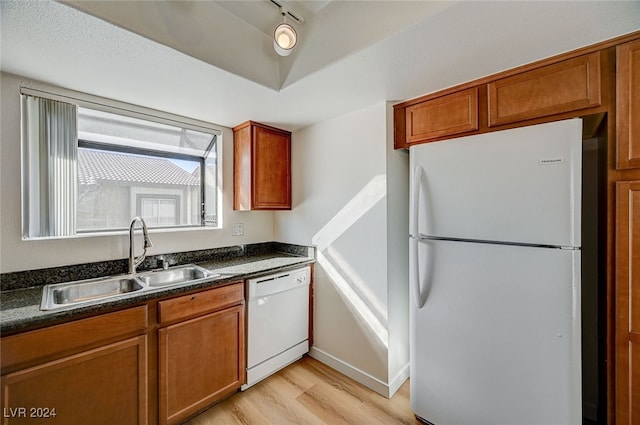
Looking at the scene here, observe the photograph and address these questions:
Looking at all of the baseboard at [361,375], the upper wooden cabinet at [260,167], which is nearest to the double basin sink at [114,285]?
the upper wooden cabinet at [260,167]

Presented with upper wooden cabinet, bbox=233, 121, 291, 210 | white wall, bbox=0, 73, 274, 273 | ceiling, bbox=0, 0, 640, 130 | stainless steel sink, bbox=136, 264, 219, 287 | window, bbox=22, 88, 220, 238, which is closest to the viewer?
ceiling, bbox=0, 0, 640, 130

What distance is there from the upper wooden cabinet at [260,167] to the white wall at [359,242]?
28 cm

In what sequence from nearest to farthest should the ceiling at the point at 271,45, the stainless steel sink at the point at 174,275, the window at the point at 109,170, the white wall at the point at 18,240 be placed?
the ceiling at the point at 271,45 → the white wall at the point at 18,240 → the window at the point at 109,170 → the stainless steel sink at the point at 174,275

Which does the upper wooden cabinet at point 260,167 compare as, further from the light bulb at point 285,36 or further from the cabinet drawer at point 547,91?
the cabinet drawer at point 547,91

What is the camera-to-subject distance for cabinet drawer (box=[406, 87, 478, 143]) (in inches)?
64.1

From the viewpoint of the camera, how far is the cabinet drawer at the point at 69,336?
1144 mm

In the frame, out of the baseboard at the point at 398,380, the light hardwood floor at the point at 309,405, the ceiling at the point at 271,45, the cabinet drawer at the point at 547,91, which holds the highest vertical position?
the ceiling at the point at 271,45

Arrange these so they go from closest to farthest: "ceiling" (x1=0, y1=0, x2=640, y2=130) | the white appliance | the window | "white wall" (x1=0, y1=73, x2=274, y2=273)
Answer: "ceiling" (x1=0, y1=0, x2=640, y2=130) < the white appliance < "white wall" (x1=0, y1=73, x2=274, y2=273) < the window

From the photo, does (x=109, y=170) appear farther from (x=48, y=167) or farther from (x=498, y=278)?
(x=498, y=278)

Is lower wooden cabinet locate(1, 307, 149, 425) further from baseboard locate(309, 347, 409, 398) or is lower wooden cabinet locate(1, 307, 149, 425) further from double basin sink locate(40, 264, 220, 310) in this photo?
baseboard locate(309, 347, 409, 398)

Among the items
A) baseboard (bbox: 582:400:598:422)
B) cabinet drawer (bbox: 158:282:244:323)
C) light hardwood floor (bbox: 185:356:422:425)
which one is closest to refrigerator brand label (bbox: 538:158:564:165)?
baseboard (bbox: 582:400:598:422)

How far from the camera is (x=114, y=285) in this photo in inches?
72.0

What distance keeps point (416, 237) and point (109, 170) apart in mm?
2291

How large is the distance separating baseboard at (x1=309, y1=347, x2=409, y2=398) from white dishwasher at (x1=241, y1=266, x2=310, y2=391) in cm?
17
